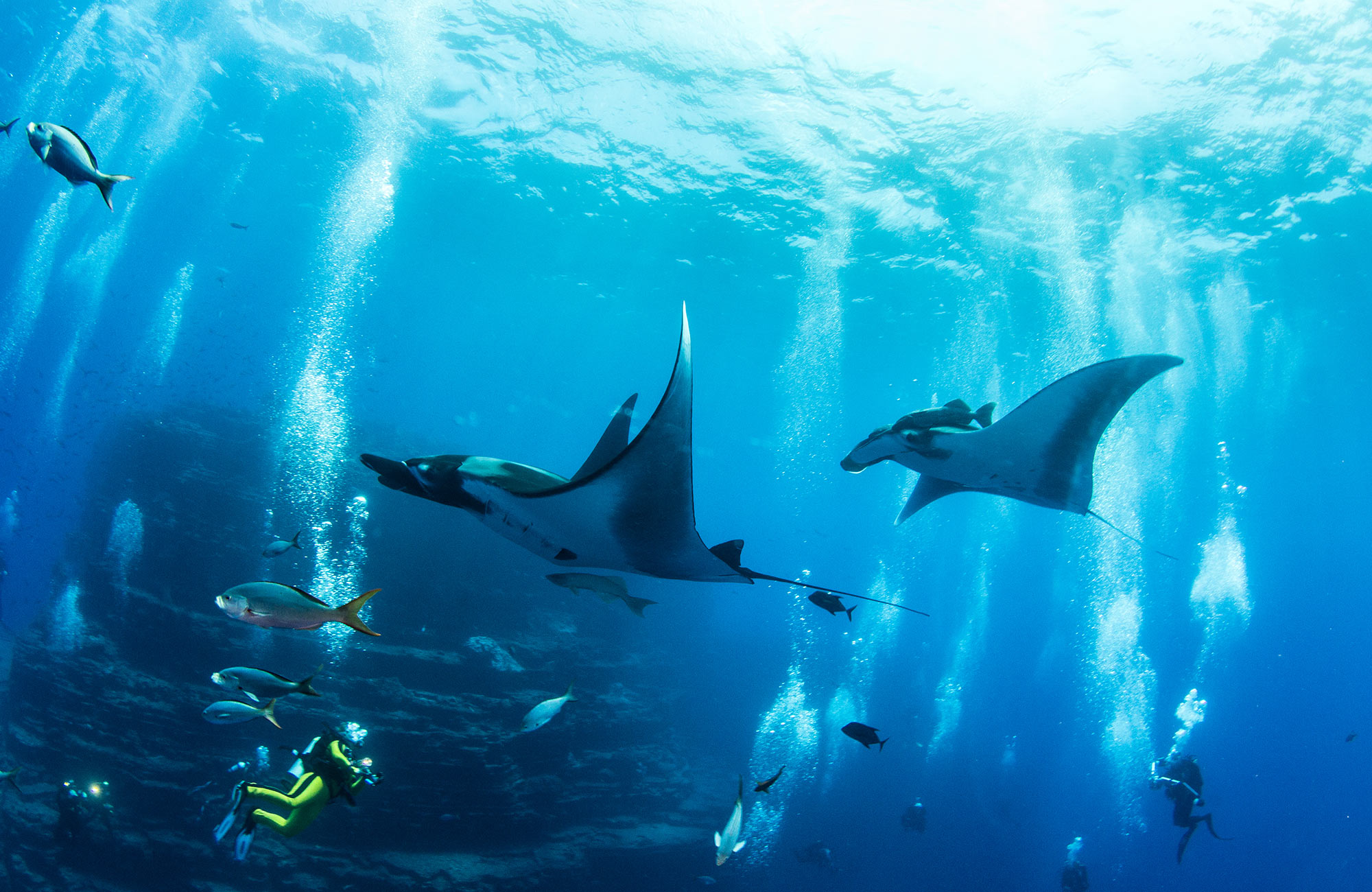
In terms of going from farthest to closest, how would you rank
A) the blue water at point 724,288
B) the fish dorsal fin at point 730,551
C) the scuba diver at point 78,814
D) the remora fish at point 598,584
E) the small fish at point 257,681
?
the blue water at point 724,288
the scuba diver at point 78,814
the small fish at point 257,681
the remora fish at point 598,584
the fish dorsal fin at point 730,551

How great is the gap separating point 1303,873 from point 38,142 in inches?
3334

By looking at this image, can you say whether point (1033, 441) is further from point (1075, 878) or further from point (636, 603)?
point (1075, 878)

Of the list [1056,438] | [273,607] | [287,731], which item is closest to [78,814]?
[287,731]

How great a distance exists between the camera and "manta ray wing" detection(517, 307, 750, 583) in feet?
6.41

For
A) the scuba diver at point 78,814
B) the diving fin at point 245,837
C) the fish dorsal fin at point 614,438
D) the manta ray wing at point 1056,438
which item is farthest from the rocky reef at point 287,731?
the manta ray wing at point 1056,438

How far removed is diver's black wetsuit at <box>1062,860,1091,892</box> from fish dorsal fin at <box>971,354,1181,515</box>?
13272mm

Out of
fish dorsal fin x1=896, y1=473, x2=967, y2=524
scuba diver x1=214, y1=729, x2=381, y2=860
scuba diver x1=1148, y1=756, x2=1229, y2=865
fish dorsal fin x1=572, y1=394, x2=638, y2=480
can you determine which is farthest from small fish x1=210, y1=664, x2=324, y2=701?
scuba diver x1=1148, y1=756, x2=1229, y2=865

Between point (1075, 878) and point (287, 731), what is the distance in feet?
51.6

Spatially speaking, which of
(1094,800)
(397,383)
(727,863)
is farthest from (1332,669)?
(397,383)

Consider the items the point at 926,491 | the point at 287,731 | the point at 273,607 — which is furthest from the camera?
the point at 287,731

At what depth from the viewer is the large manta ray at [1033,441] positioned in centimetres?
309

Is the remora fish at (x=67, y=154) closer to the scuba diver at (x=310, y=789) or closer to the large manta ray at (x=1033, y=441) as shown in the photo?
the scuba diver at (x=310, y=789)

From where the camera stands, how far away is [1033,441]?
11.2 ft

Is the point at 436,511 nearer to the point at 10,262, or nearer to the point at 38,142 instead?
the point at 38,142
